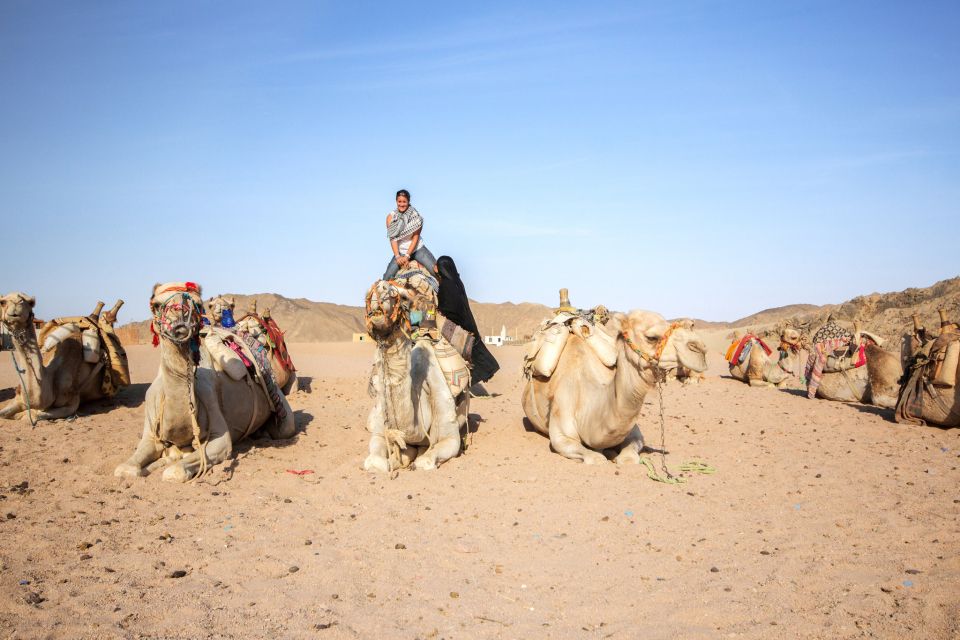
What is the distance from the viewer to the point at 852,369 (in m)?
14.2

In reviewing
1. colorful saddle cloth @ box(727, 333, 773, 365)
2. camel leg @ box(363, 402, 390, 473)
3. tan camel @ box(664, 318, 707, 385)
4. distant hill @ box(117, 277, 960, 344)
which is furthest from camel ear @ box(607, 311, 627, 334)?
distant hill @ box(117, 277, 960, 344)

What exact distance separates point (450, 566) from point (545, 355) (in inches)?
163

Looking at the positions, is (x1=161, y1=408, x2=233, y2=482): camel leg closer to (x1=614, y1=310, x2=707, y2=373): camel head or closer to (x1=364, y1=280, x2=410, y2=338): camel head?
(x1=364, y1=280, x2=410, y2=338): camel head

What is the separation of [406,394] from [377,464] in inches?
35.0

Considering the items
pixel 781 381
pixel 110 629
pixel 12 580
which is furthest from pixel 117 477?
pixel 781 381

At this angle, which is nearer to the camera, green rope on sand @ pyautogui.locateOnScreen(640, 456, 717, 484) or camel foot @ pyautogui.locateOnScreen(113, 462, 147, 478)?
camel foot @ pyautogui.locateOnScreen(113, 462, 147, 478)

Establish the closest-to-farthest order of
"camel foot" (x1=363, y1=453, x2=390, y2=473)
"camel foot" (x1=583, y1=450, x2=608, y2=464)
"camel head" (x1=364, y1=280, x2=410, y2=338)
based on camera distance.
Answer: "camel head" (x1=364, y1=280, x2=410, y2=338)
"camel foot" (x1=363, y1=453, x2=390, y2=473)
"camel foot" (x1=583, y1=450, x2=608, y2=464)

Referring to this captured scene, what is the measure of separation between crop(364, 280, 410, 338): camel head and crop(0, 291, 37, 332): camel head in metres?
5.75

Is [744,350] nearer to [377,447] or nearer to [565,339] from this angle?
[565,339]

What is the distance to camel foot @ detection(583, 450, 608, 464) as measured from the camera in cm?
782

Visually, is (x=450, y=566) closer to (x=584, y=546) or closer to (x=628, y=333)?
(x=584, y=546)

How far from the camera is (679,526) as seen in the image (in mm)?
5844

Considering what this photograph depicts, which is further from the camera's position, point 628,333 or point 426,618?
point 628,333

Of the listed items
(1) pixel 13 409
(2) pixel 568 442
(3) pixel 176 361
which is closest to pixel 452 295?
(2) pixel 568 442
